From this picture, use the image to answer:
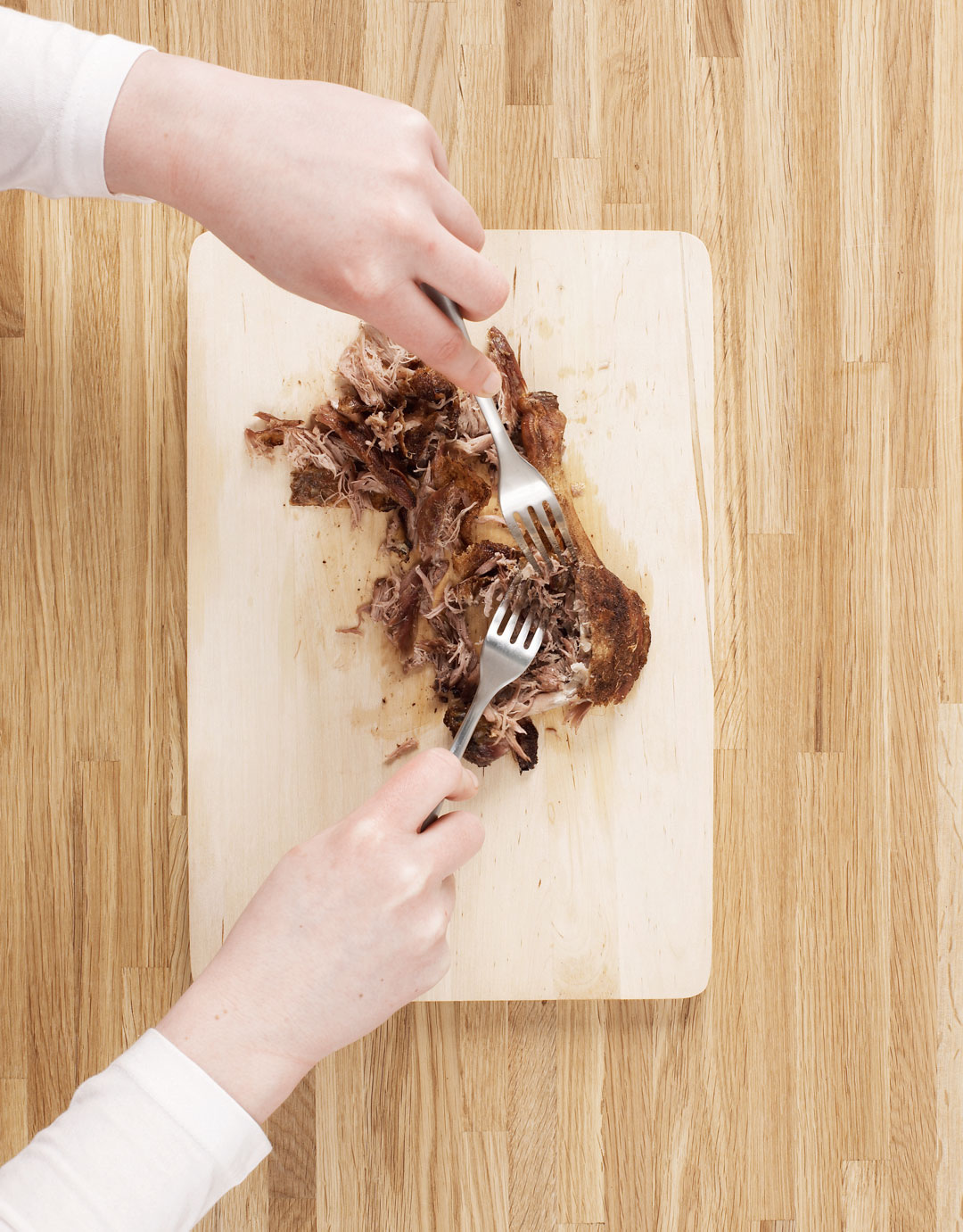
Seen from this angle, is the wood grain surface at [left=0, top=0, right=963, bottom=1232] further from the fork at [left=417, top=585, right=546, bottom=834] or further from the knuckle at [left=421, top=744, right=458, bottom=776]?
the knuckle at [left=421, top=744, right=458, bottom=776]

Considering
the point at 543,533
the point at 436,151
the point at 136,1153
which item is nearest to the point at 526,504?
the point at 543,533

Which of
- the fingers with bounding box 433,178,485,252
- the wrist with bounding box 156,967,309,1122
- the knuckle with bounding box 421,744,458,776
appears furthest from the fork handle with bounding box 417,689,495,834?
the fingers with bounding box 433,178,485,252

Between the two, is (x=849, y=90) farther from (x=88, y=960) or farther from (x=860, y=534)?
(x=88, y=960)

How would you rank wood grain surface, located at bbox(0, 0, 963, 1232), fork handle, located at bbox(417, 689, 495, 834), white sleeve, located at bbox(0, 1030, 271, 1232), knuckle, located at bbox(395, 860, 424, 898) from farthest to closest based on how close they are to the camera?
wood grain surface, located at bbox(0, 0, 963, 1232)
fork handle, located at bbox(417, 689, 495, 834)
knuckle, located at bbox(395, 860, 424, 898)
white sleeve, located at bbox(0, 1030, 271, 1232)

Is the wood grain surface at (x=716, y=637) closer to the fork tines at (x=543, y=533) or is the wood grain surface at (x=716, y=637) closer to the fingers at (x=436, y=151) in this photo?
the fork tines at (x=543, y=533)

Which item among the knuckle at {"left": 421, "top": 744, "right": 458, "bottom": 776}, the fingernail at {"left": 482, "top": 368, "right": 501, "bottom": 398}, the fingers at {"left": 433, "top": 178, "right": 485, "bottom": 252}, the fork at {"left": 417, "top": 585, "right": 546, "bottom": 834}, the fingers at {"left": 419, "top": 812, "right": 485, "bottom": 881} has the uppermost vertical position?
the fingers at {"left": 433, "top": 178, "right": 485, "bottom": 252}

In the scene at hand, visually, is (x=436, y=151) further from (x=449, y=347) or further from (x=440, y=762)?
(x=440, y=762)

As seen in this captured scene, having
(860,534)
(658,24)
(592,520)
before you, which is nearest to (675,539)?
(592,520)
